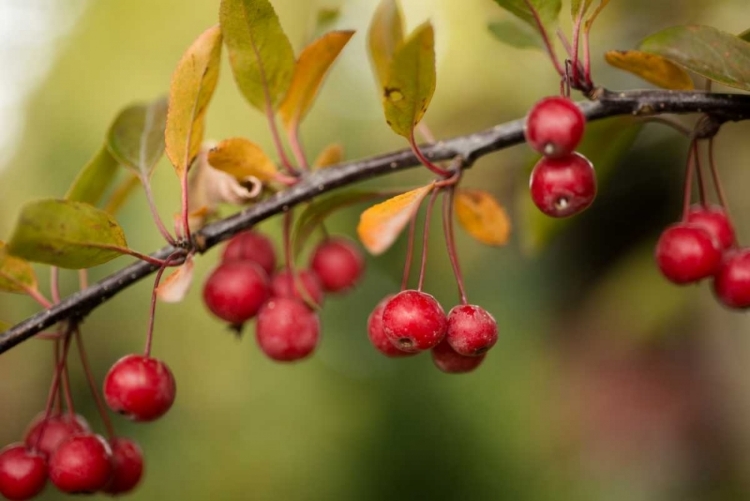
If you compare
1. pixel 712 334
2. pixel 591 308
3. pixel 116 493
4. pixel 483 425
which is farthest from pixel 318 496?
pixel 116 493

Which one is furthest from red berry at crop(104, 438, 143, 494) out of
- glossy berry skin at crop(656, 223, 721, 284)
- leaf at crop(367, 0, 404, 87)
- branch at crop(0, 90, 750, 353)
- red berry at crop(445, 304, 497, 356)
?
glossy berry skin at crop(656, 223, 721, 284)

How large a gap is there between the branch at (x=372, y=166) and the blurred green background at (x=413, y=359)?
8.67 feet

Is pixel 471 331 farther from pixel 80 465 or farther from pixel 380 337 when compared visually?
pixel 80 465

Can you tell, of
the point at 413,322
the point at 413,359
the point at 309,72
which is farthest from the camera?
the point at 413,359

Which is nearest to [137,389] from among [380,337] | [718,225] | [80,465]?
[80,465]

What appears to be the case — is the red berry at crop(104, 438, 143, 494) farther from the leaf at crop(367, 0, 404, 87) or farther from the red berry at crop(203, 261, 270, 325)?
the leaf at crop(367, 0, 404, 87)

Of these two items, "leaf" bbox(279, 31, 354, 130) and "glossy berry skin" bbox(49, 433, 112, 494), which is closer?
"glossy berry skin" bbox(49, 433, 112, 494)

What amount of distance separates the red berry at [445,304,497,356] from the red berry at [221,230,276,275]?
571 mm

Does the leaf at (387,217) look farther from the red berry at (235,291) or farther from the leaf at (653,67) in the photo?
the leaf at (653,67)

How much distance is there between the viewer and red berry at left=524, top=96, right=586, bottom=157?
0.85m

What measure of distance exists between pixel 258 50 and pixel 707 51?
2.40 ft

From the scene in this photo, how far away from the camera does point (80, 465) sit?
107cm

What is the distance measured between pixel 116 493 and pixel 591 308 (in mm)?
4760

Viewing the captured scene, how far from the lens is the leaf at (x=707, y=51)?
95cm
